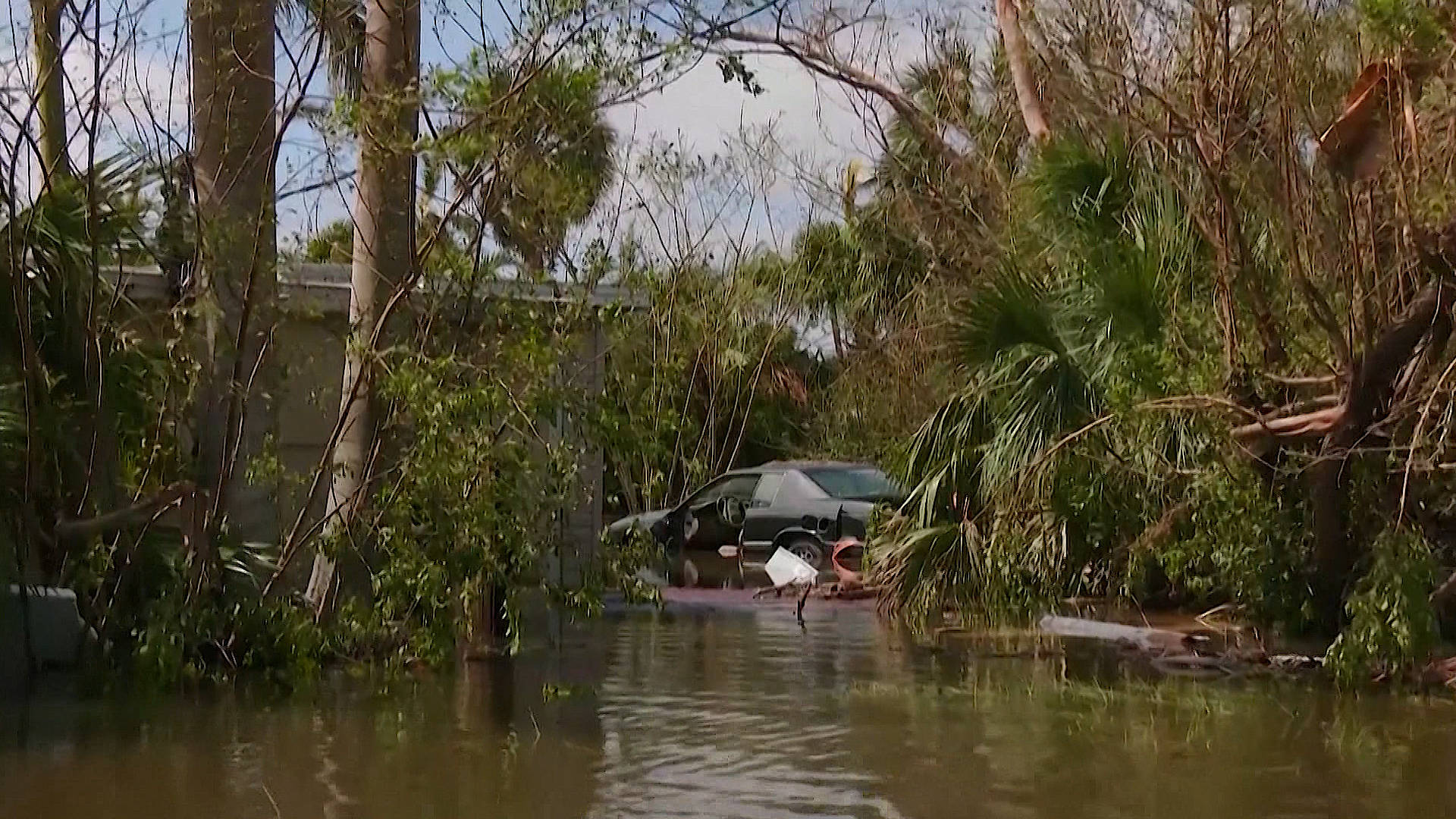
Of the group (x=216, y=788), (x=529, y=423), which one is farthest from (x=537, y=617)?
(x=216, y=788)

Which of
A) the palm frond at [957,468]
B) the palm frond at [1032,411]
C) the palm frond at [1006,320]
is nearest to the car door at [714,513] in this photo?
the palm frond at [957,468]

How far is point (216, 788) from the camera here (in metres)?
6.62

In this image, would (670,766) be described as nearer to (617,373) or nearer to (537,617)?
(617,373)

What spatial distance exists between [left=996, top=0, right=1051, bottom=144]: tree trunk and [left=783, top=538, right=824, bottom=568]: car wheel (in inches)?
243

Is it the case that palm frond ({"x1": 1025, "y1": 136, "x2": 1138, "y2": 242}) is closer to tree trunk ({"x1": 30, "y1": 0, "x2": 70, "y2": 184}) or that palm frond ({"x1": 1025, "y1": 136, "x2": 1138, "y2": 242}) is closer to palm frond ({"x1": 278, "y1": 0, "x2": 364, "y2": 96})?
palm frond ({"x1": 278, "y1": 0, "x2": 364, "y2": 96})

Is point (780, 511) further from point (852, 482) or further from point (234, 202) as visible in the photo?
point (234, 202)

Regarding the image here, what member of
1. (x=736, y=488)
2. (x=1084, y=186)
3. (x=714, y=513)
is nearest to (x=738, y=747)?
(x=1084, y=186)

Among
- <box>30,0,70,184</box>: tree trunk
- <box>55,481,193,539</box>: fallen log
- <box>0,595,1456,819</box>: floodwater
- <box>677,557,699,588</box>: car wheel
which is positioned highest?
<box>30,0,70,184</box>: tree trunk

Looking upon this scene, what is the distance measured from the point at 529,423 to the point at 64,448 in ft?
8.73

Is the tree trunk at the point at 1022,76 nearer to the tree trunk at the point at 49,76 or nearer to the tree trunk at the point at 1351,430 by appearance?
the tree trunk at the point at 1351,430

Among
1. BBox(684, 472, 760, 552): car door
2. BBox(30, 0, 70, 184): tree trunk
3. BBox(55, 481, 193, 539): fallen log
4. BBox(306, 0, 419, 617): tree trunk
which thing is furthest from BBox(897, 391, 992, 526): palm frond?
BBox(684, 472, 760, 552): car door

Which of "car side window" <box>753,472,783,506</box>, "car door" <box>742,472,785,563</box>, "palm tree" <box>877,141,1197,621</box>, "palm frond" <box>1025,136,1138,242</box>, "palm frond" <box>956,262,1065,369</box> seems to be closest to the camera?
"palm tree" <box>877,141,1197,621</box>

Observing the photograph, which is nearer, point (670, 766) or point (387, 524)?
point (670, 766)

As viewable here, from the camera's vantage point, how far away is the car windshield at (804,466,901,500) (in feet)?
63.6
